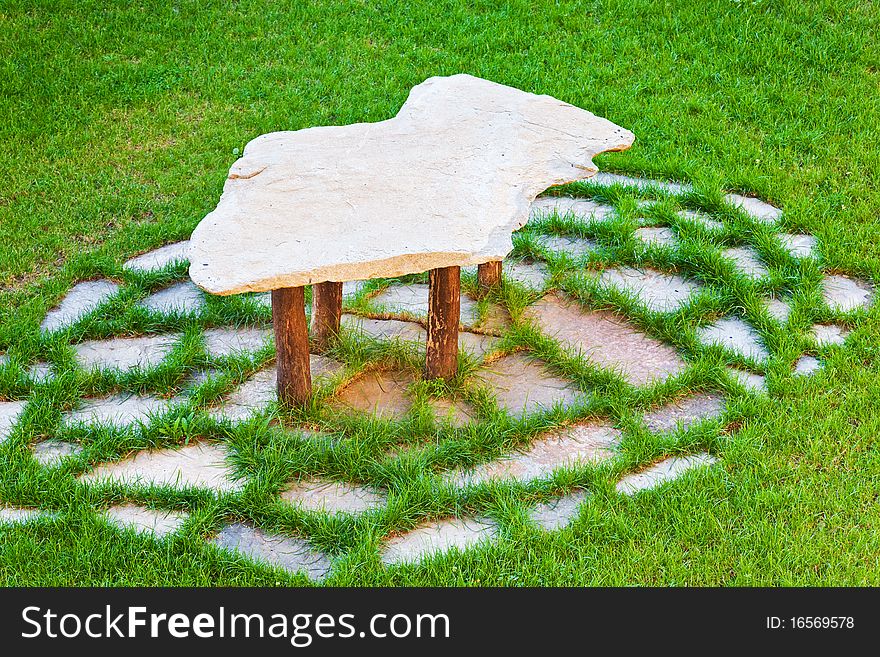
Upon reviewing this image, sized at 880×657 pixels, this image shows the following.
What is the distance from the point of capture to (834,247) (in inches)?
221

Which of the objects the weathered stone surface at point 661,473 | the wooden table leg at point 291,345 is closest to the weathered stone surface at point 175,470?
the wooden table leg at point 291,345

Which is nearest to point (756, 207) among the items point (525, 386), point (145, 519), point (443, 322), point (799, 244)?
point (799, 244)

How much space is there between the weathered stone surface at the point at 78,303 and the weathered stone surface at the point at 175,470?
1221 millimetres

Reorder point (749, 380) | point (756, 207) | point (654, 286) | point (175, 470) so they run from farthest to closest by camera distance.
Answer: point (756, 207) → point (654, 286) → point (749, 380) → point (175, 470)

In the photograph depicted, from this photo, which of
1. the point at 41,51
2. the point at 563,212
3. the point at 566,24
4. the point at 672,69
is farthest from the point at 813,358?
the point at 41,51

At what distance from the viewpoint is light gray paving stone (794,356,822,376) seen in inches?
183

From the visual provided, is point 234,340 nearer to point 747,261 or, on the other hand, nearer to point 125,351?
point 125,351

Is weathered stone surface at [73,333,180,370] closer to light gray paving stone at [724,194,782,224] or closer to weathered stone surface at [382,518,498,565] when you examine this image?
weathered stone surface at [382,518,498,565]

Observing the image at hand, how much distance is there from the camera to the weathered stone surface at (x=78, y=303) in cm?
518

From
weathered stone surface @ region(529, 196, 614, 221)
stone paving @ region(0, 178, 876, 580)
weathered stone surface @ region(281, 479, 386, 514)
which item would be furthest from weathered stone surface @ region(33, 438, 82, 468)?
weathered stone surface @ region(529, 196, 614, 221)

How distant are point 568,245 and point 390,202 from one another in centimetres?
202

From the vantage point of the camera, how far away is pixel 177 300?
17.8ft

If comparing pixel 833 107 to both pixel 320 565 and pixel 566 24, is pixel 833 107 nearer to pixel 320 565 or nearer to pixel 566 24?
pixel 566 24

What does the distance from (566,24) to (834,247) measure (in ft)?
12.6
